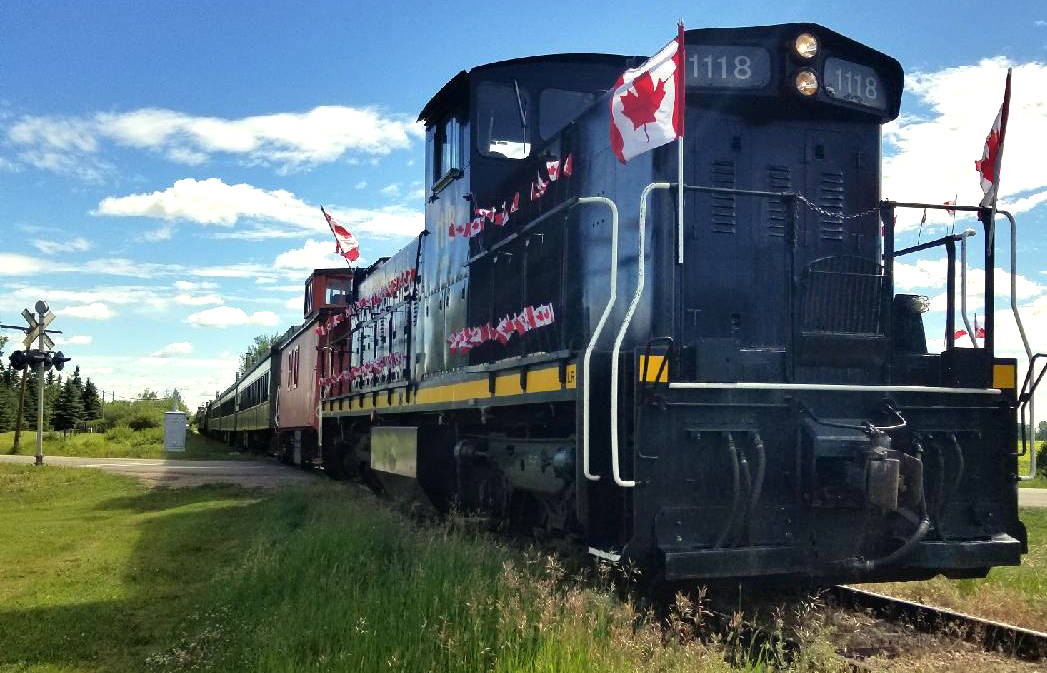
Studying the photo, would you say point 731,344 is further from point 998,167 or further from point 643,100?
point 998,167

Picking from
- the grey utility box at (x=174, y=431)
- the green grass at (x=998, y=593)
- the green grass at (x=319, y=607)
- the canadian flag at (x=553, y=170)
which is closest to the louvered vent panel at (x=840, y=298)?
the canadian flag at (x=553, y=170)

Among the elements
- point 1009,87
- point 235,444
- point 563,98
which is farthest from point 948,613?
point 235,444

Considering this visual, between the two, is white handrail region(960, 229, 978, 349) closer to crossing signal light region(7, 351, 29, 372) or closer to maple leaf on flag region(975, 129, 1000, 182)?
maple leaf on flag region(975, 129, 1000, 182)

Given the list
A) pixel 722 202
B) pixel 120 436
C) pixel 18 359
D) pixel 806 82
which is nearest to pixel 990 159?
pixel 806 82

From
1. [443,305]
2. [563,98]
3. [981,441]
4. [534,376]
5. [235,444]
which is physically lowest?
[235,444]

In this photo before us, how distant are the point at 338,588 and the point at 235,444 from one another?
3385 centimetres

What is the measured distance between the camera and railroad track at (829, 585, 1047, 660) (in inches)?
193

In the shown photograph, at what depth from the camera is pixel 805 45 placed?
17.6 ft

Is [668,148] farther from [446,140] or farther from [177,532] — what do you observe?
[177,532]

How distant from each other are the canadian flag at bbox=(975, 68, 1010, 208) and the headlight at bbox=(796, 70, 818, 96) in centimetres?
126

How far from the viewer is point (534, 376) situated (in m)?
5.83

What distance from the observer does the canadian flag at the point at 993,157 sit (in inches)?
219

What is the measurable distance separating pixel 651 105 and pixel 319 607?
3.39 metres

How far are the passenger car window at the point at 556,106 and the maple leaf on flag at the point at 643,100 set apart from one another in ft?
7.49
